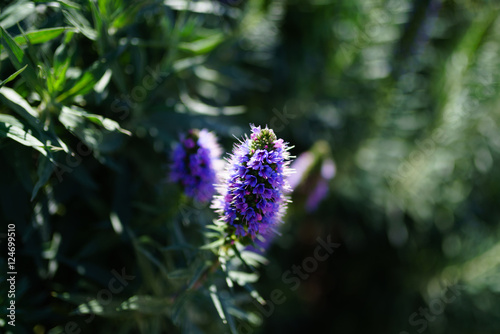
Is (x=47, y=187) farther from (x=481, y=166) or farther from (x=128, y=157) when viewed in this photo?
(x=481, y=166)

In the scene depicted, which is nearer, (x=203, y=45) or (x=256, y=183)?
(x=256, y=183)

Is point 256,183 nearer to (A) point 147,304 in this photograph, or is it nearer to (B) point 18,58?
(A) point 147,304

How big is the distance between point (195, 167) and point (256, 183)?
402mm

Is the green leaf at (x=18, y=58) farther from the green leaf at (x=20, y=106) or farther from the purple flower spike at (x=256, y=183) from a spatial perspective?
the purple flower spike at (x=256, y=183)

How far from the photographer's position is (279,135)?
2.39 metres

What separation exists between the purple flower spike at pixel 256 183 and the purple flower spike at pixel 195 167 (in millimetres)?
299

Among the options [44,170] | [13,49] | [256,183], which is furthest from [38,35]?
[256,183]

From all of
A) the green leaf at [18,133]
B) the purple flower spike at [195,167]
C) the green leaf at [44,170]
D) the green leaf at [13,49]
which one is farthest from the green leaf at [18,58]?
the purple flower spike at [195,167]

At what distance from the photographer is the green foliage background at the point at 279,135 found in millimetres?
1429

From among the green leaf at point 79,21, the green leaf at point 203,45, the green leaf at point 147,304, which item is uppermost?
the green leaf at point 203,45

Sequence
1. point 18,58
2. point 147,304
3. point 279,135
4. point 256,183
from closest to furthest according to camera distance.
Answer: point 256,183, point 18,58, point 147,304, point 279,135

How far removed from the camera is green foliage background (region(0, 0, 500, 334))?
1429 millimetres

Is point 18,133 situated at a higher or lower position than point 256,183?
lower

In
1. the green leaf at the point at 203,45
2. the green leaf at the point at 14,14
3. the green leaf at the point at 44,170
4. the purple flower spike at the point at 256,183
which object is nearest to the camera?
the purple flower spike at the point at 256,183
